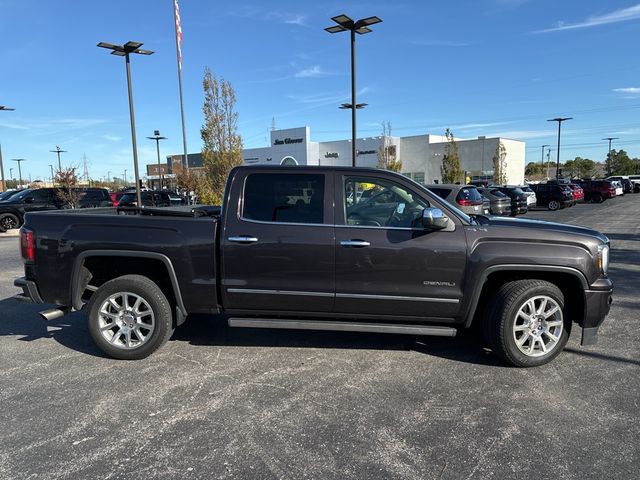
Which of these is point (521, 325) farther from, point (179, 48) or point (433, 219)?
point (179, 48)

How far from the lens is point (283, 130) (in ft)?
213

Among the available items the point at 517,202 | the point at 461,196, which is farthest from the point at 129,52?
the point at 517,202

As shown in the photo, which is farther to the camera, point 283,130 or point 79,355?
point 283,130

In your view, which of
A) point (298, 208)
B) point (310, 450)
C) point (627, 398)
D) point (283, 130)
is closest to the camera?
point (310, 450)

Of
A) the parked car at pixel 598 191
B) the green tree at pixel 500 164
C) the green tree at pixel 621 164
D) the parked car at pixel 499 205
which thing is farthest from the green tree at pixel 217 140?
the green tree at pixel 621 164

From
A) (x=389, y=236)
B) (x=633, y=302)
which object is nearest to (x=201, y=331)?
(x=389, y=236)

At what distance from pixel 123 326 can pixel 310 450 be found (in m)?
2.48

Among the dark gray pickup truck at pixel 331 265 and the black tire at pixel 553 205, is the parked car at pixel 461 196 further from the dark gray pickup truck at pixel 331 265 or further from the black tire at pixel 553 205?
the black tire at pixel 553 205

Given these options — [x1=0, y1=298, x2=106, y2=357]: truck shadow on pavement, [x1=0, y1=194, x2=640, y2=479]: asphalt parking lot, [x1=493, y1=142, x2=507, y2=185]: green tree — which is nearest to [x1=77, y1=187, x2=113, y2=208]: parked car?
[x1=0, y1=298, x2=106, y2=357]: truck shadow on pavement

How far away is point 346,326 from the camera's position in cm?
445

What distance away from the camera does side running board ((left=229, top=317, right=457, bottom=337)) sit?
440 cm

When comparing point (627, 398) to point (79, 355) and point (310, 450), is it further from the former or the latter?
point (79, 355)

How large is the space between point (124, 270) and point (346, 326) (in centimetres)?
237

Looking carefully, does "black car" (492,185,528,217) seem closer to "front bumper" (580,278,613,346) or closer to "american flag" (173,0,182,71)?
"front bumper" (580,278,613,346)
